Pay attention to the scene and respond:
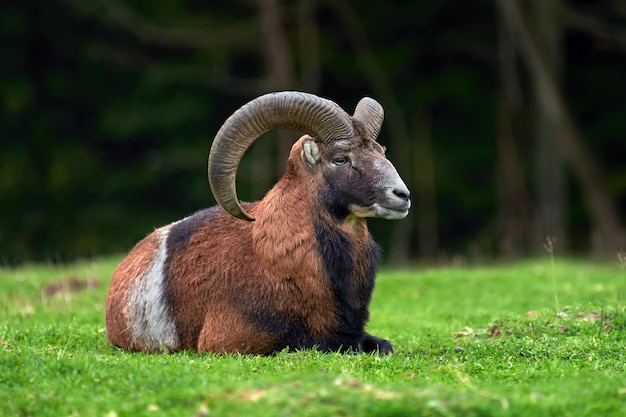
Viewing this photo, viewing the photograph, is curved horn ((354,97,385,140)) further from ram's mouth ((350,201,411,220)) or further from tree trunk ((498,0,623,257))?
tree trunk ((498,0,623,257))

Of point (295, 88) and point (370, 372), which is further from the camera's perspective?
point (295, 88)

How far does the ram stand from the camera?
10781 millimetres

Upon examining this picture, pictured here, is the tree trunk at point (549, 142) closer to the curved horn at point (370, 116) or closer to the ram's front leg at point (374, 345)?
the curved horn at point (370, 116)

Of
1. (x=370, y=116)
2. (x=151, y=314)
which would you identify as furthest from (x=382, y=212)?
(x=151, y=314)

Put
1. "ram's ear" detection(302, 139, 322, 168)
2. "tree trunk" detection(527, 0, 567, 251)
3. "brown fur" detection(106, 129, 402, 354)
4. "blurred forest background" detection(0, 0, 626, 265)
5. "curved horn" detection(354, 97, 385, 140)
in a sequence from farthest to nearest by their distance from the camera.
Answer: "blurred forest background" detection(0, 0, 626, 265)
"tree trunk" detection(527, 0, 567, 251)
"curved horn" detection(354, 97, 385, 140)
"ram's ear" detection(302, 139, 322, 168)
"brown fur" detection(106, 129, 402, 354)

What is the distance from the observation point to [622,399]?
8562 millimetres

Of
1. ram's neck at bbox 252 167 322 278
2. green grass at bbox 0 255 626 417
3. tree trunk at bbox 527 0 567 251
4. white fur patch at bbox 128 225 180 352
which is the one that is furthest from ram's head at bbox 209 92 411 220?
tree trunk at bbox 527 0 567 251

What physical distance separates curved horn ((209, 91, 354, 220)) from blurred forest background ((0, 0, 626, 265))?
1978 centimetres

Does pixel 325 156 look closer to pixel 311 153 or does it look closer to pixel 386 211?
pixel 311 153

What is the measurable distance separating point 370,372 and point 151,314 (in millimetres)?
2795

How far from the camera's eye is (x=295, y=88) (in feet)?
108

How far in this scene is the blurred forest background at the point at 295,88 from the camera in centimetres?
3334

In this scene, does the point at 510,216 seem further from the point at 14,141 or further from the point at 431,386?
the point at 431,386

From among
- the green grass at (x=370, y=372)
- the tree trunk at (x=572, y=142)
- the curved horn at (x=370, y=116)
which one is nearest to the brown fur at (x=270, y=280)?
the green grass at (x=370, y=372)
